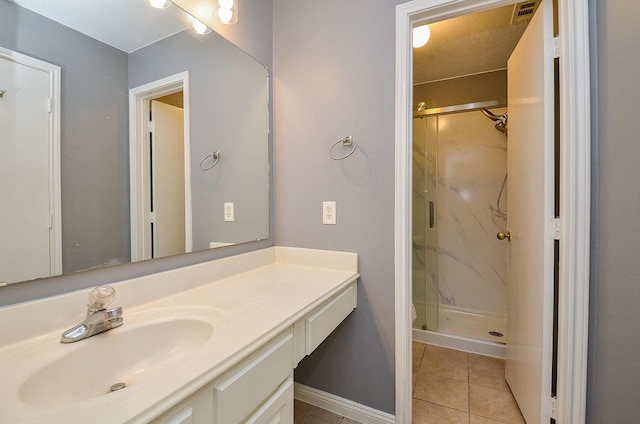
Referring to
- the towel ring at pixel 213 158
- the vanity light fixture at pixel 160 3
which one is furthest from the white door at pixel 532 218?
the vanity light fixture at pixel 160 3

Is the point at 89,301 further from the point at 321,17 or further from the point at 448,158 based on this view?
the point at 448,158

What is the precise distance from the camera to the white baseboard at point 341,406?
1363 mm

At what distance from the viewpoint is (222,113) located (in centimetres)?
132

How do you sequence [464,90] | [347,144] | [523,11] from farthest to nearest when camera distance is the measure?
[464,90] < [523,11] < [347,144]

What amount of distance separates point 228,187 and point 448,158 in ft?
7.30

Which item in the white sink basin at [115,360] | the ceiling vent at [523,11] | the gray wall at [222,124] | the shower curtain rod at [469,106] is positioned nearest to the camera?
the white sink basin at [115,360]

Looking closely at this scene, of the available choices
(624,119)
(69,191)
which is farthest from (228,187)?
(624,119)

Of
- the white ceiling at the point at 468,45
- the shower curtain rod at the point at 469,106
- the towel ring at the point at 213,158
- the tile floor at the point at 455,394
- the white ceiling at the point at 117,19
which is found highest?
the white ceiling at the point at 468,45

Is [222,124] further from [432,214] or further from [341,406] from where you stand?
[432,214]

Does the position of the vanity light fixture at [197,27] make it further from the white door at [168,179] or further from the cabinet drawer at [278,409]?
the cabinet drawer at [278,409]

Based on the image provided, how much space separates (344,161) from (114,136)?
37.9 inches

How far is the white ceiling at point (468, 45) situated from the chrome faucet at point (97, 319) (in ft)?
7.46

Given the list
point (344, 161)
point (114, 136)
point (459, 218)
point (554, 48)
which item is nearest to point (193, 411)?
point (114, 136)

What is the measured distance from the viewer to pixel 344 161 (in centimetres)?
141
